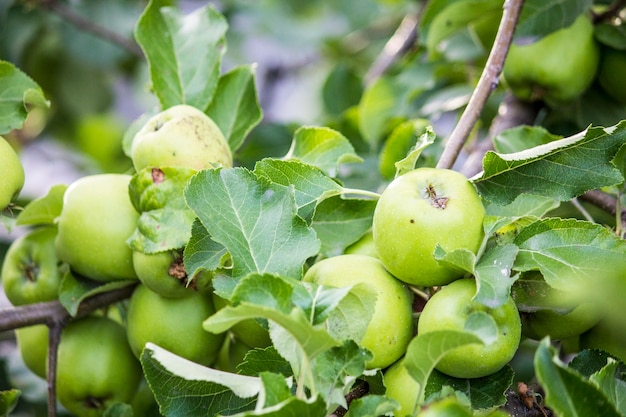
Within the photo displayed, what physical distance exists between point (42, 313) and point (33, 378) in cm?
52

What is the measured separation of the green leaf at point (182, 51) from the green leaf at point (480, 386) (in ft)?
1.94

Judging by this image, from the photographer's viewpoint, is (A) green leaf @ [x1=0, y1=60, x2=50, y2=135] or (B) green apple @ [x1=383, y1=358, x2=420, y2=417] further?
(A) green leaf @ [x1=0, y1=60, x2=50, y2=135]

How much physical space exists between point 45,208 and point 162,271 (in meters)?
0.27

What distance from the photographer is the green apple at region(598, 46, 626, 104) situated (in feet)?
4.41

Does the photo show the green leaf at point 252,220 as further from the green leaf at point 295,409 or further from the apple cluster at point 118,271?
the green leaf at point 295,409

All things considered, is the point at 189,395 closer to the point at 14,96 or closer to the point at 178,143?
the point at 178,143

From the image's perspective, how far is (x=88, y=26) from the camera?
76.2 inches

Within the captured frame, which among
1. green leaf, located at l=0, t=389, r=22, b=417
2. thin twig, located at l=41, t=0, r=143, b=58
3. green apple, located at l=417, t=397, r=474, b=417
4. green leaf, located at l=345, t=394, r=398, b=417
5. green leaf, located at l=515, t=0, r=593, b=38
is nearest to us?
green apple, located at l=417, t=397, r=474, b=417

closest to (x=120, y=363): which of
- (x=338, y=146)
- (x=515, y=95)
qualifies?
(x=338, y=146)

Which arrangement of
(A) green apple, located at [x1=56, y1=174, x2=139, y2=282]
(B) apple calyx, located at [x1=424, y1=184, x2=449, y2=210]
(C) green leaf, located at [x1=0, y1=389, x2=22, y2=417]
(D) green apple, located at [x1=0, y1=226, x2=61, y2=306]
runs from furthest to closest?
(D) green apple, located at [x1=0, y1=226, x2=61, y2=306]
(A) green apple, located at [x1=56, y1=174, x2=139, y2=282]
(C) green leaf, located at [x1=0, y1=389, x2=22, y2=417]
(B) apple calyx, located at [x1=424, y1=184, x2=449, y2=210]

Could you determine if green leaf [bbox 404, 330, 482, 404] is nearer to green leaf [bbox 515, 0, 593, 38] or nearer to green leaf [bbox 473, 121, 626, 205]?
green leaf [bbox 473, 121, 626, 205]

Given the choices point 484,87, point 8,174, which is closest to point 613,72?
point 484,87

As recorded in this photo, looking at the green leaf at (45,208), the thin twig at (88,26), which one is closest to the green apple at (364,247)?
the green leaf at (45,208)

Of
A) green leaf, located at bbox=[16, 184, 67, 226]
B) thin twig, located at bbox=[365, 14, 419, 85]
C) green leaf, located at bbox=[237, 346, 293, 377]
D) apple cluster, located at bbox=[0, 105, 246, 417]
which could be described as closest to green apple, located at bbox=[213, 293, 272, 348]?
apple cluster, located at bbox=[0, 105, 246, 417]
